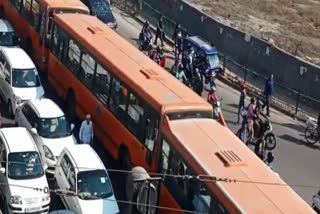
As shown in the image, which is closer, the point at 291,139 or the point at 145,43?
the point at 291,139

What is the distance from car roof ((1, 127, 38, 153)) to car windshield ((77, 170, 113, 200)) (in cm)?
172

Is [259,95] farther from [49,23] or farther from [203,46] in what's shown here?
[49,23]

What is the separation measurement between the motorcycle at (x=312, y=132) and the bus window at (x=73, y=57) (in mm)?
8624

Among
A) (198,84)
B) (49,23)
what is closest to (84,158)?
(49,23)

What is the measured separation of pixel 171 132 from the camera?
1762 cm

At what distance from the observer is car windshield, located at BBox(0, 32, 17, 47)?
2764 cm

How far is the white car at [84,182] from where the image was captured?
682 inches

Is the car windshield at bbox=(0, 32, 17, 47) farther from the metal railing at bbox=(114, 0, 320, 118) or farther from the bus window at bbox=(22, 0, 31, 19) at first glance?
the metal railing at bbox=(114, 0, 320, 118)

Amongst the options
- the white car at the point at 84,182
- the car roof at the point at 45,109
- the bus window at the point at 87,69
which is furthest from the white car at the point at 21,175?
the bus window at the point at 87,69

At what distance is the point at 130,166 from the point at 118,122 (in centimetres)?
156

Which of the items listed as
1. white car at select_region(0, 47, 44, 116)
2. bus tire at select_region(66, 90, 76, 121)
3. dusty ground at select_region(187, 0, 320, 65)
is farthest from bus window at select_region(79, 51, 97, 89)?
dusty ground at select_region(187, 0, 320, 65)

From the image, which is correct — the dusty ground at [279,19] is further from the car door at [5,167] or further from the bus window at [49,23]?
the car door at [5,167]

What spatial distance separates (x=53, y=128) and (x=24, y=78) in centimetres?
395

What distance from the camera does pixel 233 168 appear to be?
15984mm
